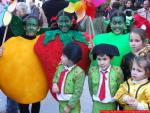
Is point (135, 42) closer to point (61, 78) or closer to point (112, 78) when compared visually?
point (112, 78)

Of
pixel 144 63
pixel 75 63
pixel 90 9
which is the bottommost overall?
pixel 75 63

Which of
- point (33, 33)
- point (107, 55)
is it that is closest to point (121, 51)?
point (107, 55)

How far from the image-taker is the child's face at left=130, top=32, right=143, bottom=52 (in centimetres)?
372

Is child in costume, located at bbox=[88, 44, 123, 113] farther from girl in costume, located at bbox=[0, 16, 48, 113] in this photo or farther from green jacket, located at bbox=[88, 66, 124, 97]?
girl in costume, located at bbox=[0, 16, 48, 113]

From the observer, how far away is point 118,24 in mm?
3943

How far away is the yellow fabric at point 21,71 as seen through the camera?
4.15 metres

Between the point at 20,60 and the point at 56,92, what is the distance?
0.60 metres

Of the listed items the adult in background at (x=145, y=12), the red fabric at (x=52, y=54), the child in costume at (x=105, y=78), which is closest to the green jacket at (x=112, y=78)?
the child in costume at (x=105, y=78)

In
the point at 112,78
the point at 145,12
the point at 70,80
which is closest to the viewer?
the point at 112,78

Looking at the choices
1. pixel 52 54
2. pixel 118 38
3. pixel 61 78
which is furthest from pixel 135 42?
pixel 52 54

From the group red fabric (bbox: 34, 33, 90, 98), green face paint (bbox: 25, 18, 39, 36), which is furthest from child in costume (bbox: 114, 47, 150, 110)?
green face paint (bbox: 25, 18, 39, 36)

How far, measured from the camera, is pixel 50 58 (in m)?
4.09

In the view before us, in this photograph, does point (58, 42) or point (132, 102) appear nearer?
point (132, 102)

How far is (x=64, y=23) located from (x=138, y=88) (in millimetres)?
1091
